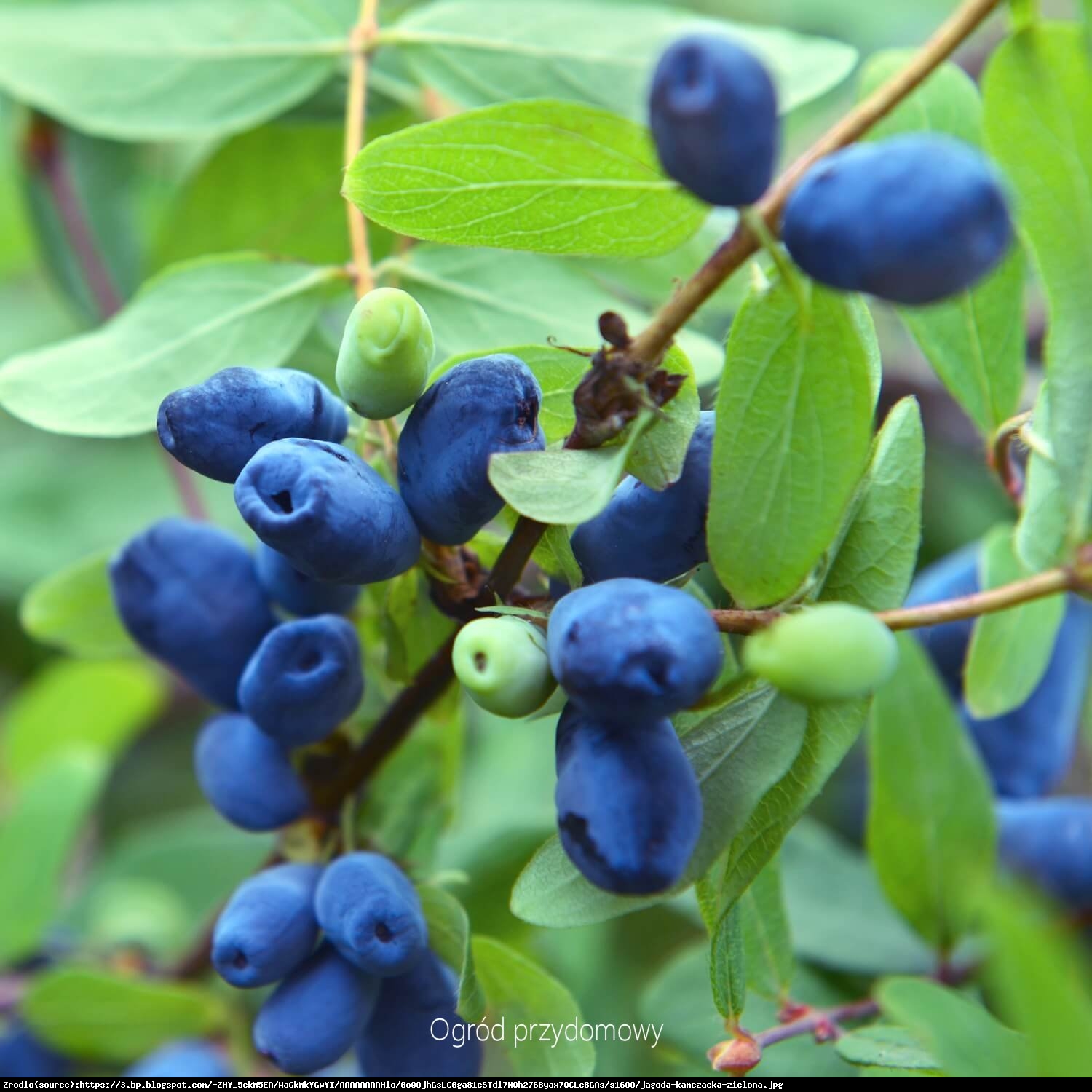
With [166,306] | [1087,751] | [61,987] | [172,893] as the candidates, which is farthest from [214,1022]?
[1087,751]

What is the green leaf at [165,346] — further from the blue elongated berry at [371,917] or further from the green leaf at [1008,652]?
the green leaf at [1008,652]

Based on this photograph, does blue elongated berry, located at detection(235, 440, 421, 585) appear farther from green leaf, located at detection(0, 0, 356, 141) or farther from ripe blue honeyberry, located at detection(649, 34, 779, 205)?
green leaf, located at detection(0, 0, 356, 141)

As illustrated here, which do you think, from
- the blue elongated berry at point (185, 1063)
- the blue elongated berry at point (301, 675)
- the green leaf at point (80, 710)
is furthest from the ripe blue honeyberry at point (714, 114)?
the green leaf at point (80, 710)

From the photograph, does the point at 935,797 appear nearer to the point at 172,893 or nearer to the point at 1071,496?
the point at 1071,496

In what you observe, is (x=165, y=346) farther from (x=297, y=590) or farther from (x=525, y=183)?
(x=525, y=183)

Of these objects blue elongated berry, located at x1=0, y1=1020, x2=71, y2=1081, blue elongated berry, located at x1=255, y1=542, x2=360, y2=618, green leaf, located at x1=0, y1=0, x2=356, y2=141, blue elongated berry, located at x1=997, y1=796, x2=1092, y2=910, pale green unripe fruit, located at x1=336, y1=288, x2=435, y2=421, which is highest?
green leaf, located at x1=0, y1=0, x2=356, y2=141

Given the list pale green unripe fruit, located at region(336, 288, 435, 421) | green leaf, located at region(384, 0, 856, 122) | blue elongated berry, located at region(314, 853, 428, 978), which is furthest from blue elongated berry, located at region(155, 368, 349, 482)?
green leaf, located at region(384, 0, 856, 122)
